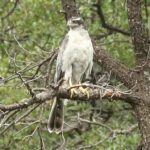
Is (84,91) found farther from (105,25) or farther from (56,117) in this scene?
(105,25)

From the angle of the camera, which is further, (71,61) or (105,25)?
(105,25)

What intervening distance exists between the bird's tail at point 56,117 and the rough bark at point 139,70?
2.56 ft

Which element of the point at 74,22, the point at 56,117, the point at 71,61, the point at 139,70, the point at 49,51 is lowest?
the point at 56,117

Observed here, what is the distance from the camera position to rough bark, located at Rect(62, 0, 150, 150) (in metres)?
7.74

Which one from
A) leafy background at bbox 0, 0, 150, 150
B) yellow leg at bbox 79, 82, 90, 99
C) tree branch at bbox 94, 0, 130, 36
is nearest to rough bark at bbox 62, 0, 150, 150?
yellow leg at bbox 79, 82, 90, 99

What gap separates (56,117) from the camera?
7.71 metres

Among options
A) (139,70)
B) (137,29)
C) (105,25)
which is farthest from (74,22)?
(105,25)

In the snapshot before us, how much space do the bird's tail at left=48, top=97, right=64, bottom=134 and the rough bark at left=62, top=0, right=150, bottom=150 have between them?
78 cm

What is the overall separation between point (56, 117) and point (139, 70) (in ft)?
4.02

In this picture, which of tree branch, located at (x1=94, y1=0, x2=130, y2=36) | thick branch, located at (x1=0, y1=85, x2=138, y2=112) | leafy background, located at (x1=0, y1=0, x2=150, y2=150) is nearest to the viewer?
thick branch, located at (x1=0, y1=85, x2=138, y2=112)

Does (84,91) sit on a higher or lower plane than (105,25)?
higher

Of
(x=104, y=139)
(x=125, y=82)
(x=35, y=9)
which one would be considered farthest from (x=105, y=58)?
(x=35, y=9)

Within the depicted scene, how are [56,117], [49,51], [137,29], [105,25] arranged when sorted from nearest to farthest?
[56,117]
[137,29]
[49,51]
[105,25]

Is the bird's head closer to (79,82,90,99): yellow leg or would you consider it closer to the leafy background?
(79,82,90,99): yellow leg
